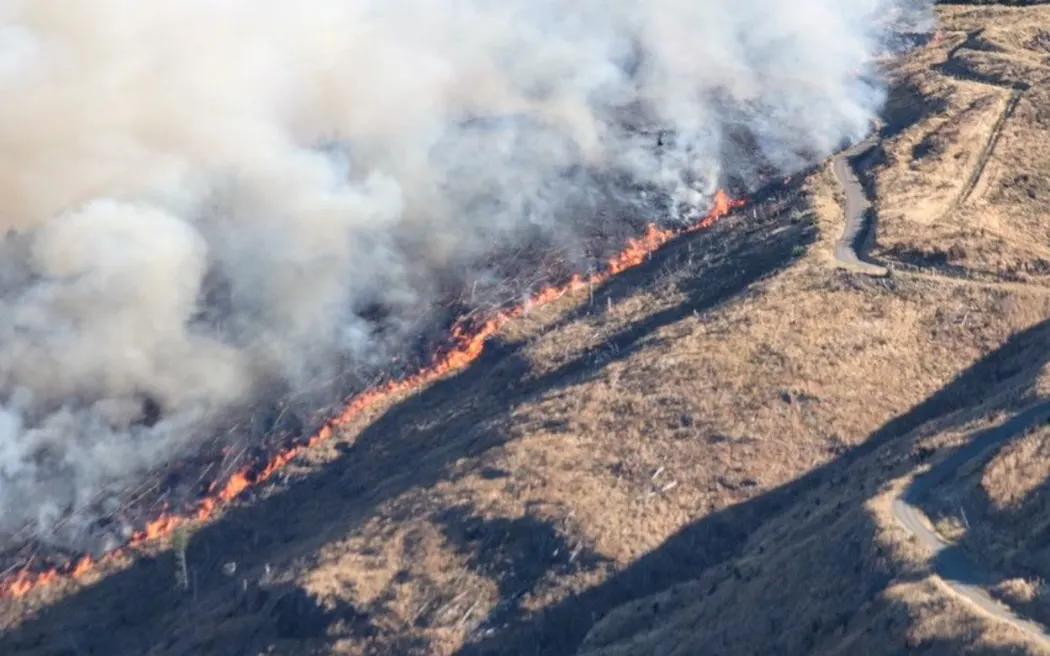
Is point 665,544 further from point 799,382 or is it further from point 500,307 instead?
point 500,307

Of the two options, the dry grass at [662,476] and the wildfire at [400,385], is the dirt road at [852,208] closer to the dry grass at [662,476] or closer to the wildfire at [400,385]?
the dry grass at [662,476]

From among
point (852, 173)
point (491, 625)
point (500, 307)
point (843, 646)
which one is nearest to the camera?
point (843, 646)

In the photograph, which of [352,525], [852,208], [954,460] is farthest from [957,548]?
[852,208]

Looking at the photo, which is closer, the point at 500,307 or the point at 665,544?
the point at 665,544

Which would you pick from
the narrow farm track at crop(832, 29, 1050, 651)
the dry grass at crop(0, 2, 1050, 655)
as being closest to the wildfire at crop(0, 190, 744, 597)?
the dry grass at crop(0, 2, 1050, 655)

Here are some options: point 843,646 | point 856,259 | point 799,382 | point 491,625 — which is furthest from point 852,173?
point 843,646

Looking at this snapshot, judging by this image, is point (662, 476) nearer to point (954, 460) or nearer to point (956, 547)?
point (954, 460)

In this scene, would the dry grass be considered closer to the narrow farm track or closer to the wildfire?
the narrow farm track
